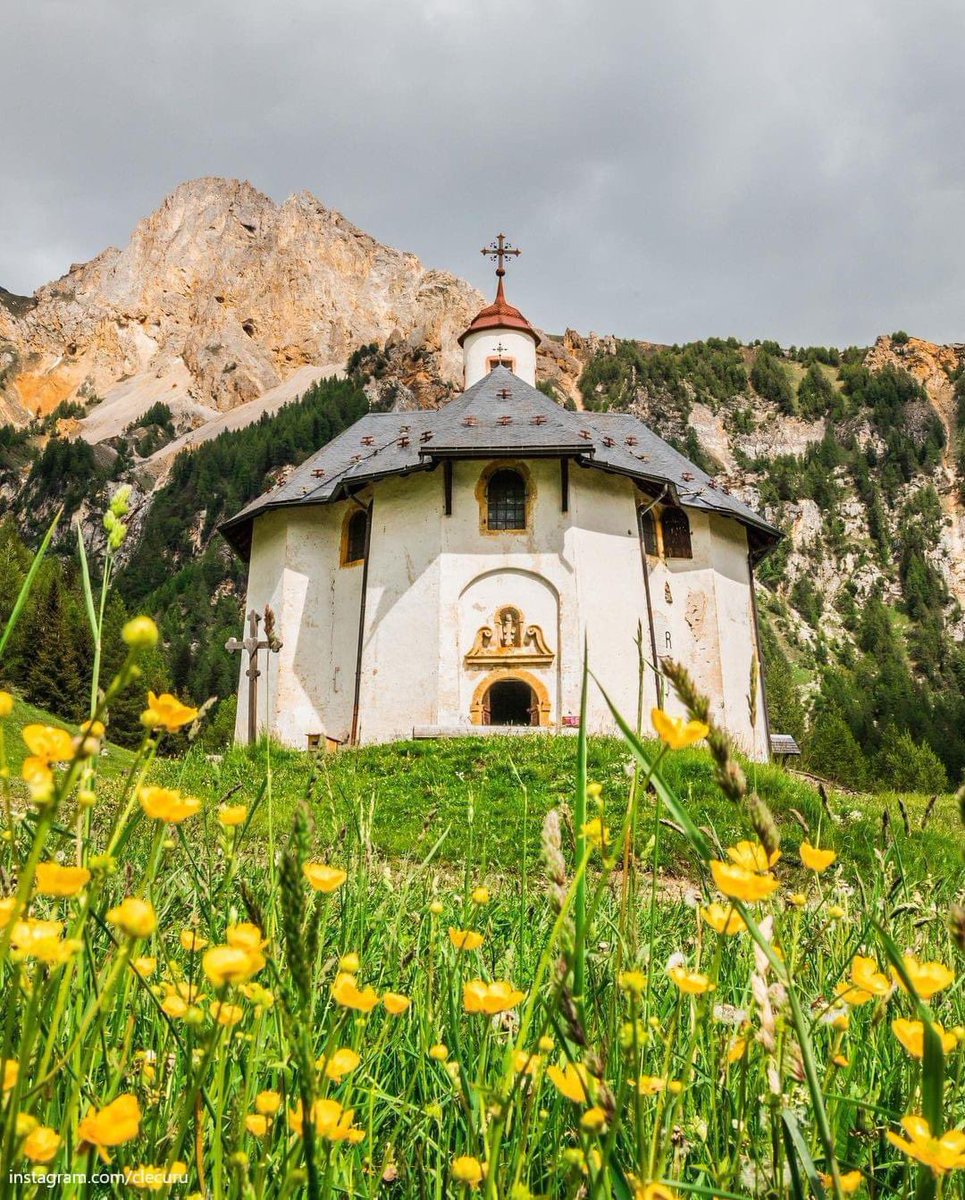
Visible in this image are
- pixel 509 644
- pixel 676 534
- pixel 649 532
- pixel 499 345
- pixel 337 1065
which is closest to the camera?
pixel 337 1065

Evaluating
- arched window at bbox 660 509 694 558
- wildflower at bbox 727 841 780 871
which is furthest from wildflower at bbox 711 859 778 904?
arched window at bbox 660 509 694 558

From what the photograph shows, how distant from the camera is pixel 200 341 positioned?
136875 millimetres

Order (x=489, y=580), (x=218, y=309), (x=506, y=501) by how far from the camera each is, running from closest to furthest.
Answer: (x=489, y=580)
(x=506, y=501)
(x=218, y=309)

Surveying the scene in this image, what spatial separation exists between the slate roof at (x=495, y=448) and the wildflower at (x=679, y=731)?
1922cm

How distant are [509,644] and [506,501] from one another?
3.38 metres

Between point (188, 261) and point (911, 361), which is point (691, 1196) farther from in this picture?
point (188, 261)

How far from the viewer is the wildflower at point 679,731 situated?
92cm

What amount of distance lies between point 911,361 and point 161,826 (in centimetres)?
15480

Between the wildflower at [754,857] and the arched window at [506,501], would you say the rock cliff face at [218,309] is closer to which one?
the arched window at [506,501]

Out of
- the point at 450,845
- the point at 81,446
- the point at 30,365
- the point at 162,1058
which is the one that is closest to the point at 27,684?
the point at 450,845

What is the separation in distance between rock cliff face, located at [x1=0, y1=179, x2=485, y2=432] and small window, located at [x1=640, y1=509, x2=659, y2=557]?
11216 centimetres

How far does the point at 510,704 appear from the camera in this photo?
24.1 meters

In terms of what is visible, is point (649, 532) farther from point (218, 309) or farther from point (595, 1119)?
point (218, 309)

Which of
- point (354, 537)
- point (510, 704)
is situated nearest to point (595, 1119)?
point (354, 537)
